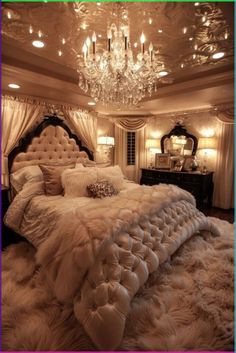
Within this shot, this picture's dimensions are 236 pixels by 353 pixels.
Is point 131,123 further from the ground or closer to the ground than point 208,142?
further from the ground

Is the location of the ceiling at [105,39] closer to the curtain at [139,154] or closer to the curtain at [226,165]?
the curtain at [226,165]

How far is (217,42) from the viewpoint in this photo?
1787 mm

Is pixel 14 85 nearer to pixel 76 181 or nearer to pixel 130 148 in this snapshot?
pixel 76 181

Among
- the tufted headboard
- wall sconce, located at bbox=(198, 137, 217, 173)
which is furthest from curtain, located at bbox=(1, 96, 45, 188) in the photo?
wall sconce, located at bbox=(198, 137, 217, 173)

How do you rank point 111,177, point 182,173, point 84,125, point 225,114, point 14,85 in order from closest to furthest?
point 14,85
point 111,177
point 225,114
point 84,125
point 182,173

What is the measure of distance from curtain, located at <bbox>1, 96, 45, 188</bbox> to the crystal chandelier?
1.51 meters

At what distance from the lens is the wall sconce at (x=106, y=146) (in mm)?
4258

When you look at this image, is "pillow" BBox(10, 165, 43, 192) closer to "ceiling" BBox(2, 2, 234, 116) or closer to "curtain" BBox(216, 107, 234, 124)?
→ "ceiling" BBox(2, 2, 234, 116)

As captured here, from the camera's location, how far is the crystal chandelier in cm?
170

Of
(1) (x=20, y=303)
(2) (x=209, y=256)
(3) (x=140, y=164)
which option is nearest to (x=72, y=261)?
(1) (x=20, y=303)

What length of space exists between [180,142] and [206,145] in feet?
2.06

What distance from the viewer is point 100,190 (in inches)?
103

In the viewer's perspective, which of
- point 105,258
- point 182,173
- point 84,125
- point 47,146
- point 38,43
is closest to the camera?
point 105,258

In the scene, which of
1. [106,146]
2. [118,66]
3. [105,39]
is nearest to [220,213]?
[106,146]
